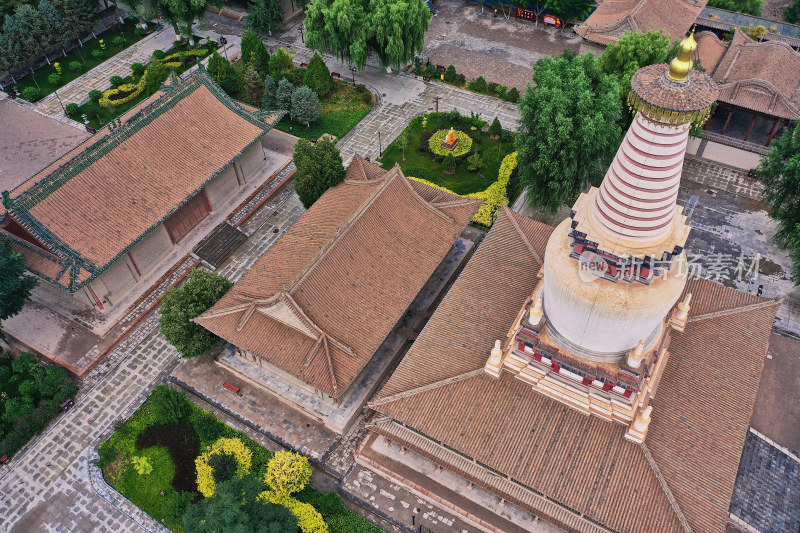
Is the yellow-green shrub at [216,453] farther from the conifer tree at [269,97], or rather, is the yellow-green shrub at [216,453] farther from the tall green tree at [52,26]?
the tall green tree at [52,26]

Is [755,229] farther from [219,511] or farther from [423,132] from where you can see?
[219,511]

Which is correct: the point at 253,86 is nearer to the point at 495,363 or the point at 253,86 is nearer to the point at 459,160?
the point at 459,160

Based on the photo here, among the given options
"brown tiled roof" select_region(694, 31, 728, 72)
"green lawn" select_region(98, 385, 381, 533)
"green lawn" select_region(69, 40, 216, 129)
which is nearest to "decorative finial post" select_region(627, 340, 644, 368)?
"green lawn" select_region(98, 385, 381, 533)

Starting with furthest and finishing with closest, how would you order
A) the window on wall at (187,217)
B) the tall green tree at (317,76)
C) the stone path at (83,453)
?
1. the tall green tree at (317,76)
2. the window on wall at (187,217)
3. the stone path at (83,453)

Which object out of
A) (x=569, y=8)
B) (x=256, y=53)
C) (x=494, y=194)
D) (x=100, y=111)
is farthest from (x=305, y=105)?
(x=569, y=8)

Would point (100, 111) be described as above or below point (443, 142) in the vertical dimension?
above

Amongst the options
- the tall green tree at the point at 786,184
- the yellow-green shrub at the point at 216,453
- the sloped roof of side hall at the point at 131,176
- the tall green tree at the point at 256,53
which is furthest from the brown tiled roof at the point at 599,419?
the tall green tree at the point at 256,53

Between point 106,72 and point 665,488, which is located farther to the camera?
point 106,72
